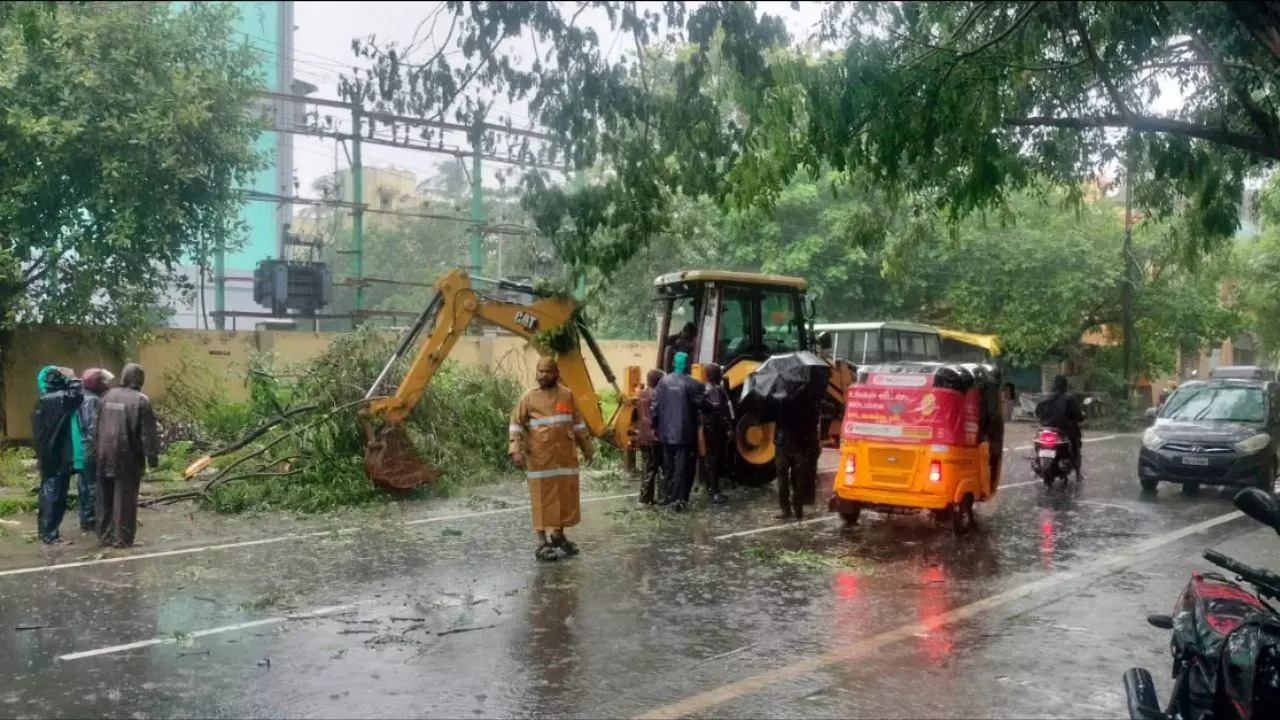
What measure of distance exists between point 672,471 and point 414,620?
5.65 meters

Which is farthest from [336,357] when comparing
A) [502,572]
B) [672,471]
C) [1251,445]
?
[1251,445]

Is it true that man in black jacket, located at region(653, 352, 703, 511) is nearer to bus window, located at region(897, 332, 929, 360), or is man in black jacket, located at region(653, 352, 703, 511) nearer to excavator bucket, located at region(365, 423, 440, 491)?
excavator bucket, located at region(365, 423, 440, 491)

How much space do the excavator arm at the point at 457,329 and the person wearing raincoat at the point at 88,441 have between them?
2.85 metres

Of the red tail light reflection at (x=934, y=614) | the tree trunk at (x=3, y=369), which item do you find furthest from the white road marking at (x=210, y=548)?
the tree trunk at (x=3, y=369)

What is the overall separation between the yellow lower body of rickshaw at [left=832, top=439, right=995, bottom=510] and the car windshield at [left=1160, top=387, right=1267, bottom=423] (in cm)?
578

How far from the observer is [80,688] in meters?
6.07

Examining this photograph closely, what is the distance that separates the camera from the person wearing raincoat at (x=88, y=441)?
10797mm

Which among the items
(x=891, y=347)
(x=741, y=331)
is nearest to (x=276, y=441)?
(x=741, y=331)

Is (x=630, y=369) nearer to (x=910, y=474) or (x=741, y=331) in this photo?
(x=741, y=331)

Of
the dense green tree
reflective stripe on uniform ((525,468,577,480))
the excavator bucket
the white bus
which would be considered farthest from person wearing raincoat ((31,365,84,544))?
the white bus

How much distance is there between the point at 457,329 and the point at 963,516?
6104 millimetres

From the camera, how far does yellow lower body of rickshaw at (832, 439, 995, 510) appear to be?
1076cm

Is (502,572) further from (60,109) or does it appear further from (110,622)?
(60,109)

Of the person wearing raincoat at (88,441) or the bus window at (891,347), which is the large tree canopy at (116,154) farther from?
the bus window at (891,347)
